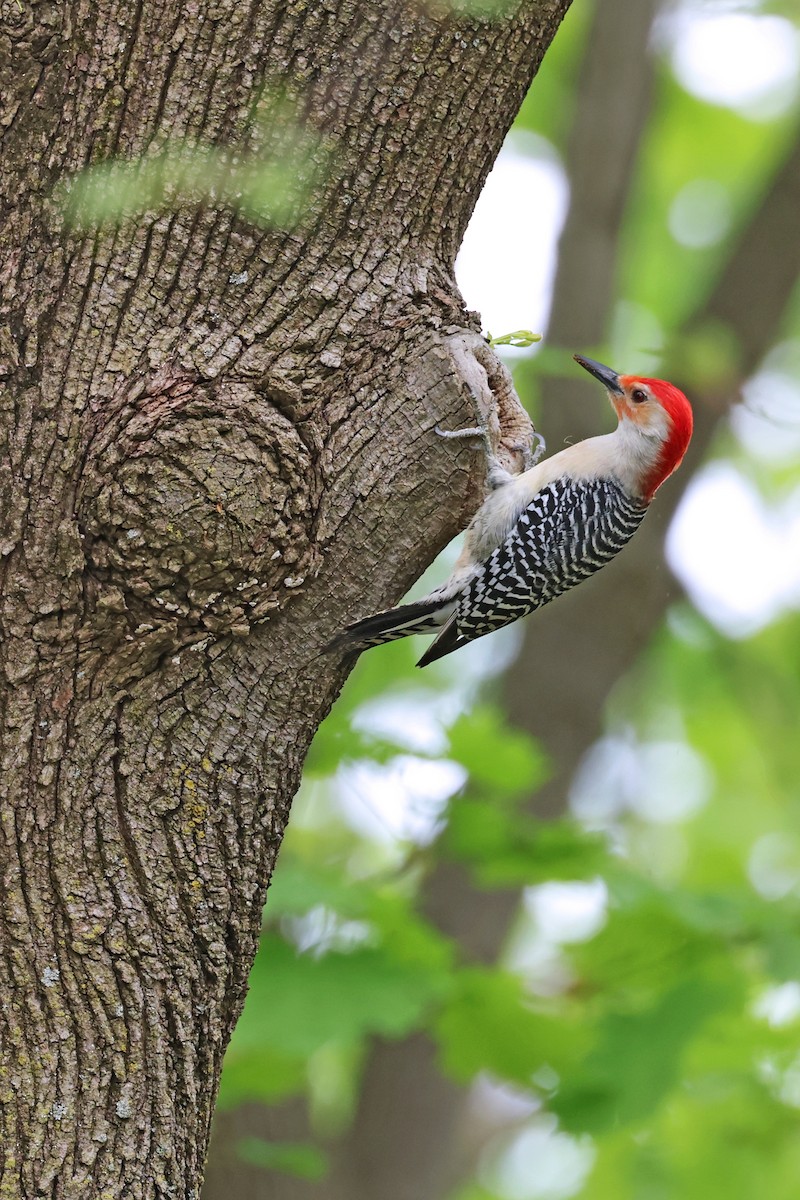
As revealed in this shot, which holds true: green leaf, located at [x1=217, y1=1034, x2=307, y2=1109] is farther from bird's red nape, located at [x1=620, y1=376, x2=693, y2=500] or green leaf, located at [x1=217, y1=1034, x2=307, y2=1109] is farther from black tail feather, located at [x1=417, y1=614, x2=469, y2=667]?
bird's red nape, located at [x1=620, y1=376, x2=693, y2=500]

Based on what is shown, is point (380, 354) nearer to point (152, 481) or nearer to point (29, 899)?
point (152, 481)

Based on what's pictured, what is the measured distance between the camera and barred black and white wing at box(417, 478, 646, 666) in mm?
4500

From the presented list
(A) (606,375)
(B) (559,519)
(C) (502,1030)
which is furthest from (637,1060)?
(A) (606,375)

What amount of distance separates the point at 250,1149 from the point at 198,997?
119 inches

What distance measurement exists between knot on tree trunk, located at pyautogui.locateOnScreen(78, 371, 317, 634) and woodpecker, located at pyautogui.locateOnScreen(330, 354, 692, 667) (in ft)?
4.40

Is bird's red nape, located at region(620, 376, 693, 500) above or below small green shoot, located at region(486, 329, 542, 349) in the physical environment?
above

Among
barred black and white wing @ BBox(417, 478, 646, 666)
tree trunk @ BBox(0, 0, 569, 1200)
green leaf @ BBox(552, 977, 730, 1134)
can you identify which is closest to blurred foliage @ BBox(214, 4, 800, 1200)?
green leaf @ BBox(552, 977, 730, 1134)

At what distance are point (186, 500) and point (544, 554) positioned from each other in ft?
7.89

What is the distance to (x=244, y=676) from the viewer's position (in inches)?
104

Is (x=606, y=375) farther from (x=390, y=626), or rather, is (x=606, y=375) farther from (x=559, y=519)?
(x=390, y=626)

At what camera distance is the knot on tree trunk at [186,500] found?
96.6 inches

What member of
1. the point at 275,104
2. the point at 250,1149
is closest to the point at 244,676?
the point at 275,104

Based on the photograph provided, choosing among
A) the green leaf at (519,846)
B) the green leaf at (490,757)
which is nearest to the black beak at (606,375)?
the green leaf at (490,757)

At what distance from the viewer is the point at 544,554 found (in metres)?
4.65
